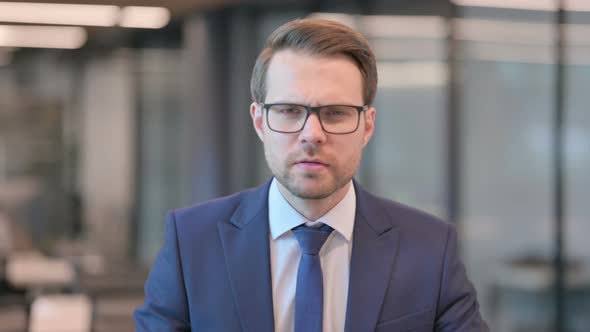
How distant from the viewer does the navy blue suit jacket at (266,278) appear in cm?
174

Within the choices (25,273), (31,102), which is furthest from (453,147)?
(31,102)

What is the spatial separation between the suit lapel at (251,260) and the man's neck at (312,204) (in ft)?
0.24

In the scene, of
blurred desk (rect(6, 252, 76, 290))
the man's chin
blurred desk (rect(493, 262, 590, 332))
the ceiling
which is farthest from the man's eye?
blurred desk (rect(6, 252, 76, 290))

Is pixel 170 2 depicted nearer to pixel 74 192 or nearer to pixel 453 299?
pixel 74 192

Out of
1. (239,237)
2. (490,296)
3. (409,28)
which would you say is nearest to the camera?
(239,237)

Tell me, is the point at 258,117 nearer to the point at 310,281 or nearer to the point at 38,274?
the point at 310,281

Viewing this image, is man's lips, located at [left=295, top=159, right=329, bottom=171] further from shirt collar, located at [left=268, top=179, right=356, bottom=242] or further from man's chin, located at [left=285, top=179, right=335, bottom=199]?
shirt collar, located at [left=268, top=179, right=356, bottom=242]

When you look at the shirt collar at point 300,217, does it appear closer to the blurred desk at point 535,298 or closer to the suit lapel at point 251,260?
the suit lapel at point 251,260

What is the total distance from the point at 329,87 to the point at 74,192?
11552mm

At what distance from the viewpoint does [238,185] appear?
996 cm

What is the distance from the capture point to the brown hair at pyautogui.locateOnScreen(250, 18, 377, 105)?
1.71 metres

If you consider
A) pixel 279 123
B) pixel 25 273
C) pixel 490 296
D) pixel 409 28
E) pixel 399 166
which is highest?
pixel 409 28

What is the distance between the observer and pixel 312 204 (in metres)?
1.78

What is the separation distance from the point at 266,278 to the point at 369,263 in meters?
0.21
